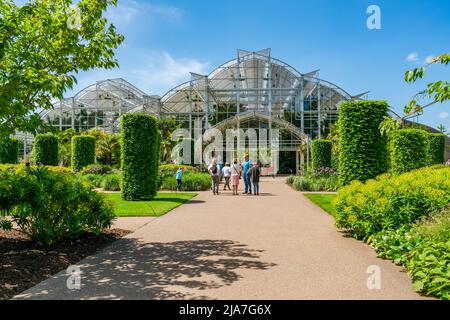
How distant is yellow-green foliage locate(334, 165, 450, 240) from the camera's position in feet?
20.7

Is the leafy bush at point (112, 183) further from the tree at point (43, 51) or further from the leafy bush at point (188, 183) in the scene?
the tree at point (43, 51)

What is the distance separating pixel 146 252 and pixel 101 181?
15.8m

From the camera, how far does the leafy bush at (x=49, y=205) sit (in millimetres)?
5816

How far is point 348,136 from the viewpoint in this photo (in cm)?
1151

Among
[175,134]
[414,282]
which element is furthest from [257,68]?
[414,282]

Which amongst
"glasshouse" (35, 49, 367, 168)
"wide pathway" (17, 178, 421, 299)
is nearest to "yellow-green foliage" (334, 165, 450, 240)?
"wide pathway" (17, 178, 421, 299)

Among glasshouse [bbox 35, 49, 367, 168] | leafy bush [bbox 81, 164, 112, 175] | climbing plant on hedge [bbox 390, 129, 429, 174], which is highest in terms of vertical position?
glasshouse [bbox 35, 49, 367, 168]

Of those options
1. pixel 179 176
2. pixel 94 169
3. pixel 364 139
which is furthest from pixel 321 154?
pixel 94 169

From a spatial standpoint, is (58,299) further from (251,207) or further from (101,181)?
(101,181)

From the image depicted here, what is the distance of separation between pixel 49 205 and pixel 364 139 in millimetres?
8691

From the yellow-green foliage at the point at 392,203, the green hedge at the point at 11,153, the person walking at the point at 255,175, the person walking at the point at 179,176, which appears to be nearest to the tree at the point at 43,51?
the yellow-green foliage at the point at 392,203

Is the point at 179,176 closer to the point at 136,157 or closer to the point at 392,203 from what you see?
the point at 136,157

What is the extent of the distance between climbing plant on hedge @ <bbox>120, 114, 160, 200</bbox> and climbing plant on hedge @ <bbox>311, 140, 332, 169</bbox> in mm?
13613

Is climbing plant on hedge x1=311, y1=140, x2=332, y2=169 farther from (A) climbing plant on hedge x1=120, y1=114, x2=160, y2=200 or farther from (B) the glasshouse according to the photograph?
(A) climbing plant on hedge x1=120, y1=114, x2=160, y2=200
